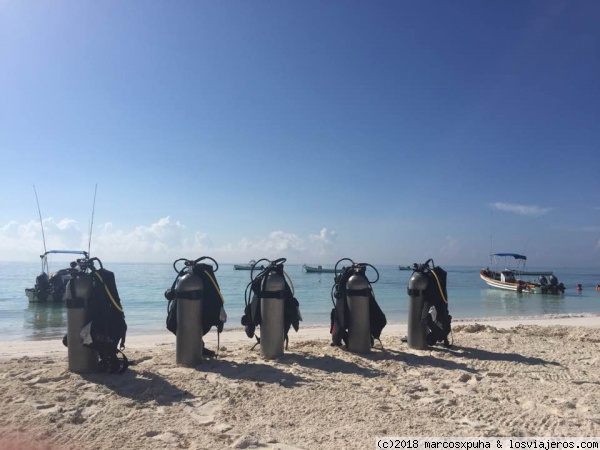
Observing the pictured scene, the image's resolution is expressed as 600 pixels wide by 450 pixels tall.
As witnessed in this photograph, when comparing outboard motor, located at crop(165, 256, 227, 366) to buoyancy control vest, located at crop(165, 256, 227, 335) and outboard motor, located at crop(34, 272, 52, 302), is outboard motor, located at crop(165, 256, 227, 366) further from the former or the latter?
outboard motor, located at crop(34, 272, 52, 302)

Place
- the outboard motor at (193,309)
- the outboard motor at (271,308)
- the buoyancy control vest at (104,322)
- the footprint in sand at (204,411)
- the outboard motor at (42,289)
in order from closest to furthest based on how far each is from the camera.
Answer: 1. the footprint in sand at (204,411)
2. the buoyancy control vest at (104,322)
3. the outboard motor at (193,309)
4. the outboard motor at (271,308)
5. the outboard motor at (42,289)

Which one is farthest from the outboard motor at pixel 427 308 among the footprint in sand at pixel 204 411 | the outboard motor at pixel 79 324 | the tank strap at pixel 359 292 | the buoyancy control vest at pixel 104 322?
the outboard motor at pixel 79 324

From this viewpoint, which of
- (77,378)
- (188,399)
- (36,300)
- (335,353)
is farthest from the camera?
(36,300)

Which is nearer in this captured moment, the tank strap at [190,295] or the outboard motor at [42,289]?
the tank strap at [190,295]

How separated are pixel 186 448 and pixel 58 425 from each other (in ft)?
4.16

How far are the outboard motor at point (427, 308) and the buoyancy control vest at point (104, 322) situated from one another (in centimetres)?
449

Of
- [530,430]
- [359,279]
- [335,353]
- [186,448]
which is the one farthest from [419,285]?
[186,448]

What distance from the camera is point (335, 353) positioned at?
258 inches

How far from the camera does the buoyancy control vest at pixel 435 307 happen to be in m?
6.89

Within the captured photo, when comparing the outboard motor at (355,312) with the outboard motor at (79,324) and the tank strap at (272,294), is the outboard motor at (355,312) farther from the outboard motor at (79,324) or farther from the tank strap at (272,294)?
the outboard motor at (79,324)

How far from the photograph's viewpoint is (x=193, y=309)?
5.91 metres

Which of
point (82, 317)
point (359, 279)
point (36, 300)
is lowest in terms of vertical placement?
point (36, 300)

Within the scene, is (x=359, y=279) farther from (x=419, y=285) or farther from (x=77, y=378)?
(x=77, y=378)

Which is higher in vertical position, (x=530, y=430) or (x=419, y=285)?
(x=419, y=285)
